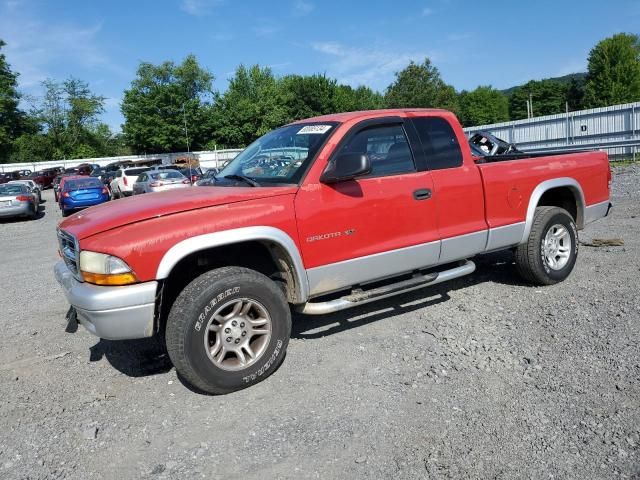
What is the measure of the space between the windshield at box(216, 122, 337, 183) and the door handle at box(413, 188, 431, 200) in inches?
36.8

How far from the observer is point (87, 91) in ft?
255

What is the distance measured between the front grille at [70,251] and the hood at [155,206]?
7 centimetres

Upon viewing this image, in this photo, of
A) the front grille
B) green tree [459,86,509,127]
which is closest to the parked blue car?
the front grille

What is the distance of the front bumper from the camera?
3.41 metres

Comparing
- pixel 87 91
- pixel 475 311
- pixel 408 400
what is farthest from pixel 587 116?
pixel 87 91

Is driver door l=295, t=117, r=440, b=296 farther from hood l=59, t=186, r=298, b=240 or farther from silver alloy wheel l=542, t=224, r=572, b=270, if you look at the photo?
silver alloy wheel l=542, t=224, r=572, b=270

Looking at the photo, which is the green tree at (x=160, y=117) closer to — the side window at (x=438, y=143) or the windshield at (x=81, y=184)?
the windshield at (x=81, y=184)

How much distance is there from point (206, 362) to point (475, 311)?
279 centimetres

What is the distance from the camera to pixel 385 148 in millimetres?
4645

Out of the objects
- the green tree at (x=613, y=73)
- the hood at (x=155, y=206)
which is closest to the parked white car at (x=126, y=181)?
the hood at (x=155, y=206)

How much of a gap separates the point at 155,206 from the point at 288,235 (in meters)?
0.99

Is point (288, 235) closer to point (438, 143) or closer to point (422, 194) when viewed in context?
point (422, 194)

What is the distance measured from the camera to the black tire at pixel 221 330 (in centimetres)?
354

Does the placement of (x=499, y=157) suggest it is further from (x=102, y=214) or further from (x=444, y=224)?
(x=102, y=214)
